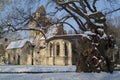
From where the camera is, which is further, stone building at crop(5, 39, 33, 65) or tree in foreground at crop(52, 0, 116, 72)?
stone building at crop(5, 39, 33, 65)

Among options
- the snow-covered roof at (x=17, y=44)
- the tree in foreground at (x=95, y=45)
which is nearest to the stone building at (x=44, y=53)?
the snow-covered roof at (x=17, y=44)

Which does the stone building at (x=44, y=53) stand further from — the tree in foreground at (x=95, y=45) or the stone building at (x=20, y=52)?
the tree in foreground at (x=95, y=45)

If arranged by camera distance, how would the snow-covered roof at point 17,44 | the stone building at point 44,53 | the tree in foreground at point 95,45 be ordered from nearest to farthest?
the tree in foreground at point 95,45 < the stone building at point 44,53 < the snow-covered roof at point 17,44

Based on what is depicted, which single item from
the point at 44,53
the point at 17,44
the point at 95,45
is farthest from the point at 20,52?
the point at 95,45

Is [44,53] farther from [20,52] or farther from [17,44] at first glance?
[17,44]

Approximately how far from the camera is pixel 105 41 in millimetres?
25656

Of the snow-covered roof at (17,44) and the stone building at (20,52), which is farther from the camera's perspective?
the snow-covered roof at (17,44)

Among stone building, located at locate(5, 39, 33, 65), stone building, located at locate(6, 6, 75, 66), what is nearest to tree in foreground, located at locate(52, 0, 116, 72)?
stone building, located at locate(6, 6, 75, 66)

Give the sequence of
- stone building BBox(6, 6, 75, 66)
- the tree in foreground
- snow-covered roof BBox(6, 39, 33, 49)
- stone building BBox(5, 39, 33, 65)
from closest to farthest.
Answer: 1. the tree in foreground
2. stone building BBox(6, 6, 75, 66)
3. stone building BBox(5, 39, 33, 65)
4. snow-covered roof BBox(6, 39, 33, 49)

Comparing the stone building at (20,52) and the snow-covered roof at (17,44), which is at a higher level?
the snow-covered roof at (17,44)

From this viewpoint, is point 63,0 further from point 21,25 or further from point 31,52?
point 31,52

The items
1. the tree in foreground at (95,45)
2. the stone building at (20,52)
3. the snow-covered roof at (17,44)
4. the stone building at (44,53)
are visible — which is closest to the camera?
the tree in foreground at (95,45)

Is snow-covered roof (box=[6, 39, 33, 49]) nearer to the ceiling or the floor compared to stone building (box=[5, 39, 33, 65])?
nearer to the ceiling

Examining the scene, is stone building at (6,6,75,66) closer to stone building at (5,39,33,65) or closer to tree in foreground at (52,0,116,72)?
stone building at (5,39,33,65)
